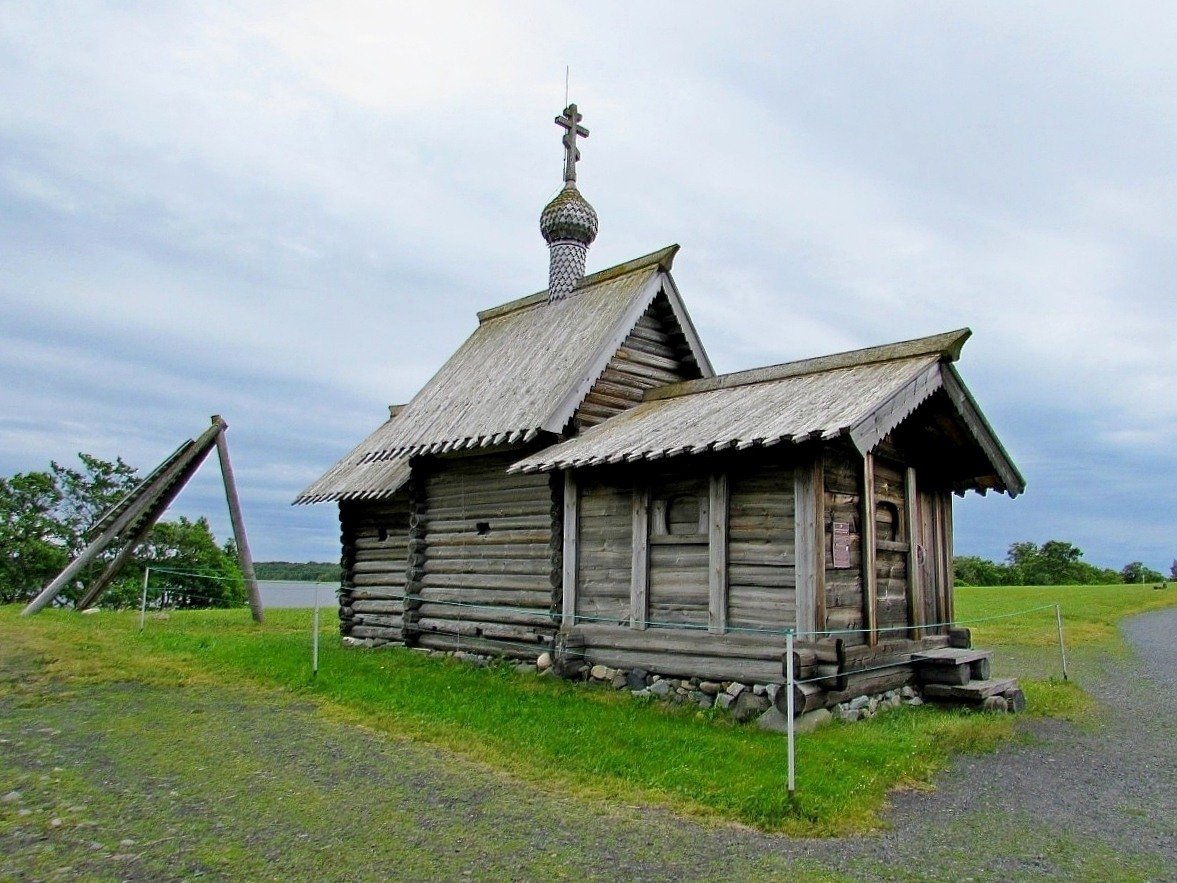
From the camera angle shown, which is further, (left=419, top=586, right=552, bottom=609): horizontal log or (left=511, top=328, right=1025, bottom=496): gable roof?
(left=419, top=586, right=552, bottom=609): horizontal log

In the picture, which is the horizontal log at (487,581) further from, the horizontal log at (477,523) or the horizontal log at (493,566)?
the horizontal log at (477,523)

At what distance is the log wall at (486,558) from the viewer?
543 inches

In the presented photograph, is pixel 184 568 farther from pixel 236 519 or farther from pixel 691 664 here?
pixel 691 664

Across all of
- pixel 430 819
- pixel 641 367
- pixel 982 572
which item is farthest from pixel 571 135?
pixel 982 572

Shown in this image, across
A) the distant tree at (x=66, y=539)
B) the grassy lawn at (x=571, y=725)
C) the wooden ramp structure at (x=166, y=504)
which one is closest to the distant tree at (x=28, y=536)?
the distant tree at (x=66, y=539)

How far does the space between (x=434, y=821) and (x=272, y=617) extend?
60.3 ft

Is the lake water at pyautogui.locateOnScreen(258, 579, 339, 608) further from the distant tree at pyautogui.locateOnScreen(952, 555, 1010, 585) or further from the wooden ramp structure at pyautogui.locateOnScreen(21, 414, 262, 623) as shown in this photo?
the distant tree at pyautogui.locateOnScreen(952, 555, 1010, 585)

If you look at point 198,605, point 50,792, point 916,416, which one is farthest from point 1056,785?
point 198,605

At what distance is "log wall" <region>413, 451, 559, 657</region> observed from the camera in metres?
13.8

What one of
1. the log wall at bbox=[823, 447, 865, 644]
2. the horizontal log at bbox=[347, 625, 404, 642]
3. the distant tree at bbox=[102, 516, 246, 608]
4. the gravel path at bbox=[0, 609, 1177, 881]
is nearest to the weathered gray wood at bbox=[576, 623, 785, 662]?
the log wall at bbox=[823, 447, 865, 644]

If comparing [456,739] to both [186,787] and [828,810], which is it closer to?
[186,787]

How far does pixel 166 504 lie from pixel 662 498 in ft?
51.3

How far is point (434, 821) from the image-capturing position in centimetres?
667

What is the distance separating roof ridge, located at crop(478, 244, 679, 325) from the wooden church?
6 centimetres
